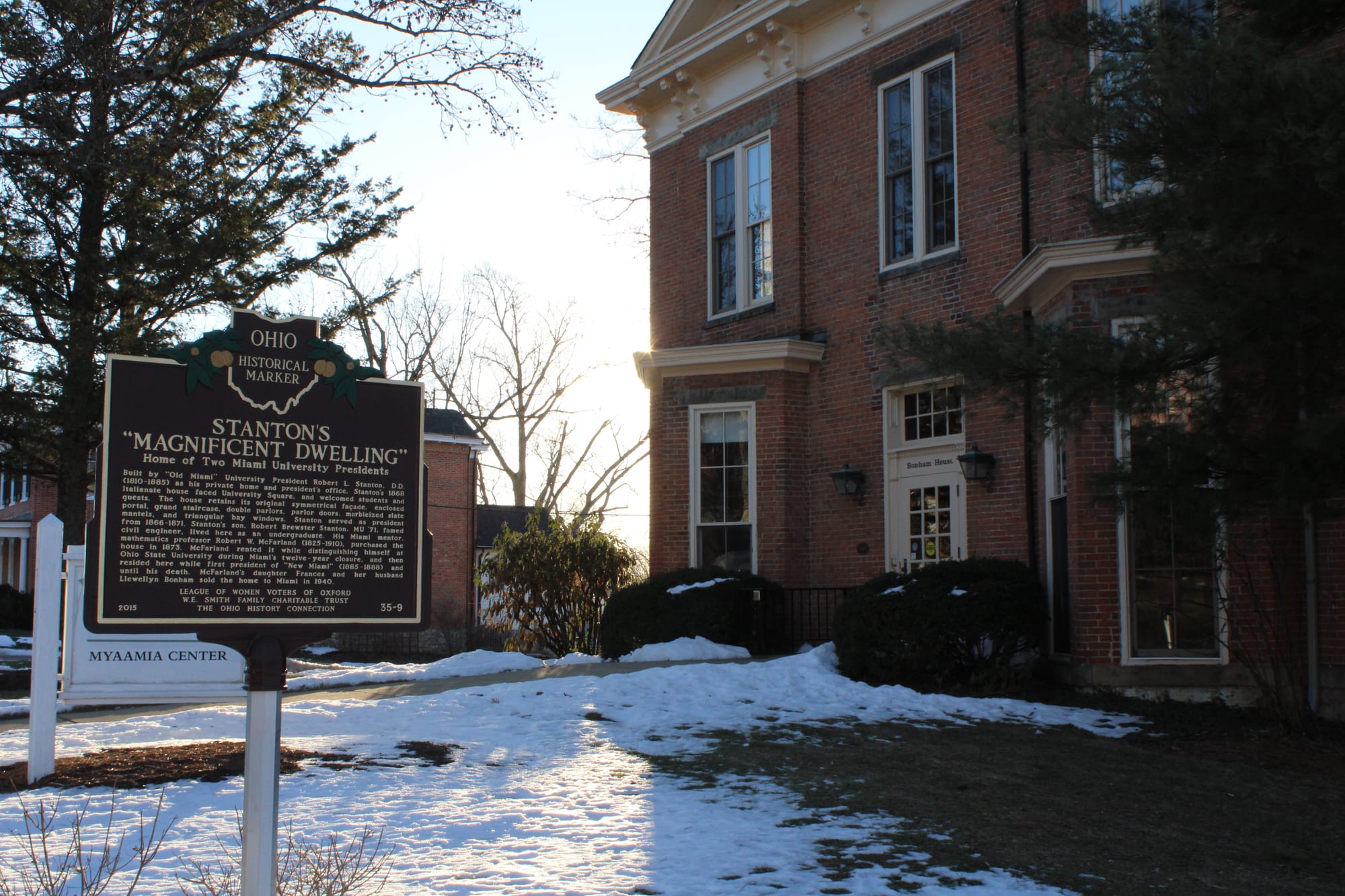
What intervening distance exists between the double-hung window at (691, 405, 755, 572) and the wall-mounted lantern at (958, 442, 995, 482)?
3559 mm

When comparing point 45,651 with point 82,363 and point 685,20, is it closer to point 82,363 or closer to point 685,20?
point 82,363

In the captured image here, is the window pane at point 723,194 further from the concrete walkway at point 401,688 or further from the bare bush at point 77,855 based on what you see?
the bare bush at point 77,855

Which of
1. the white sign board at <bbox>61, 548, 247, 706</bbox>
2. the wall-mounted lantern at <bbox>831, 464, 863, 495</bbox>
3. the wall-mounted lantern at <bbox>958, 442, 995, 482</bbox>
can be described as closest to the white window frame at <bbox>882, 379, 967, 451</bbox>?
the wall-mounted lantern at <bbox>831, 464, 863, 495</bbox>

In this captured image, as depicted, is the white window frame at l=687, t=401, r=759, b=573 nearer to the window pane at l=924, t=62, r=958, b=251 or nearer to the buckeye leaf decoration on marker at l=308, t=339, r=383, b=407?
the window pane at l=924, t=62, r=958, b=251

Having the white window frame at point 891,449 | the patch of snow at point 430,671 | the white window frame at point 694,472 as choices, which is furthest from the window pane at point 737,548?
the patch of snow at point 430,671

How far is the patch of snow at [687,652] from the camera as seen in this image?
543 inches

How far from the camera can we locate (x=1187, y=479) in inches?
300

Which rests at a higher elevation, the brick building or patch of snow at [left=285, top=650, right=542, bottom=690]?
the brick building

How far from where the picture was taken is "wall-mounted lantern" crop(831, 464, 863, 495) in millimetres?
15180

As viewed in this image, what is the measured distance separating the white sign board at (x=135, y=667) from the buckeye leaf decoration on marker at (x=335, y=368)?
360 cm

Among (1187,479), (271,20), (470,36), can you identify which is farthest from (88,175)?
(1187,479)

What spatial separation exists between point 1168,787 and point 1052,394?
249cm

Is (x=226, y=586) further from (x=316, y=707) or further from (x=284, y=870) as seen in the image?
(x=316, y=707)

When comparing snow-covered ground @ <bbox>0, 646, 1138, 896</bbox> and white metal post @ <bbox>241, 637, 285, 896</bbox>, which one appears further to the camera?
snow-covered ground @ <bbox>0, 646, 1138, 896</bbox>
